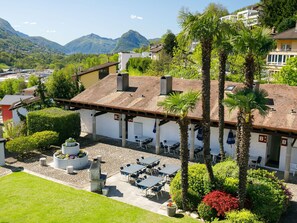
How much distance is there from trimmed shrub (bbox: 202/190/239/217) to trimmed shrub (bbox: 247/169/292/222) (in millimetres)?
898

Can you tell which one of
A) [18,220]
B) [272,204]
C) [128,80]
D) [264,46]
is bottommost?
[18,220]

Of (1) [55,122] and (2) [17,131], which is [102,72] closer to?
(2) [17,131]

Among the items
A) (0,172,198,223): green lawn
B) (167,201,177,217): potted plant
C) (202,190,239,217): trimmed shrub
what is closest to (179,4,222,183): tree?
(202,190,239,217): trimmed shrub

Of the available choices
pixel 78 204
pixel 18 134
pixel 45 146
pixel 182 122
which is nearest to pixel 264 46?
pixel 182 122

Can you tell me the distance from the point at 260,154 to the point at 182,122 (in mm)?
9604

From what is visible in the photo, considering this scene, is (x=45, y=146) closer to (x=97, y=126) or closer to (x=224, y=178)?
(x=97, y=126)

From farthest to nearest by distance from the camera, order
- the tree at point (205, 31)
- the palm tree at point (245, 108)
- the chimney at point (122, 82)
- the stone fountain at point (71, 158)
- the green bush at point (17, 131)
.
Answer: the chimney at point (122, 82), the green bush at point (17, 131), the stone fountain at point (71, 158), the tree at point (205, 31), the palm tree at point (245, 108)

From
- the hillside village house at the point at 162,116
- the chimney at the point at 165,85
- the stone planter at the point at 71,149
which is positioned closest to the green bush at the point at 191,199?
the hillside village house at the point at 162,116

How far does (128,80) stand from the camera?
96.1 ft

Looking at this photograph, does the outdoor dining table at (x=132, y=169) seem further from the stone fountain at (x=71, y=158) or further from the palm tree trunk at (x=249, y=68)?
the palm tree trunk at (x=249, y=68)

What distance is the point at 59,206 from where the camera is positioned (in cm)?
1584

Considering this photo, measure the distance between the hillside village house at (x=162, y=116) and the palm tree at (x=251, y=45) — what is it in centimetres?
548

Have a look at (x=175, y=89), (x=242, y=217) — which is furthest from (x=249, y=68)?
(x=175, y=89)

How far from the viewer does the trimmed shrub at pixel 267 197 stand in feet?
45.8
